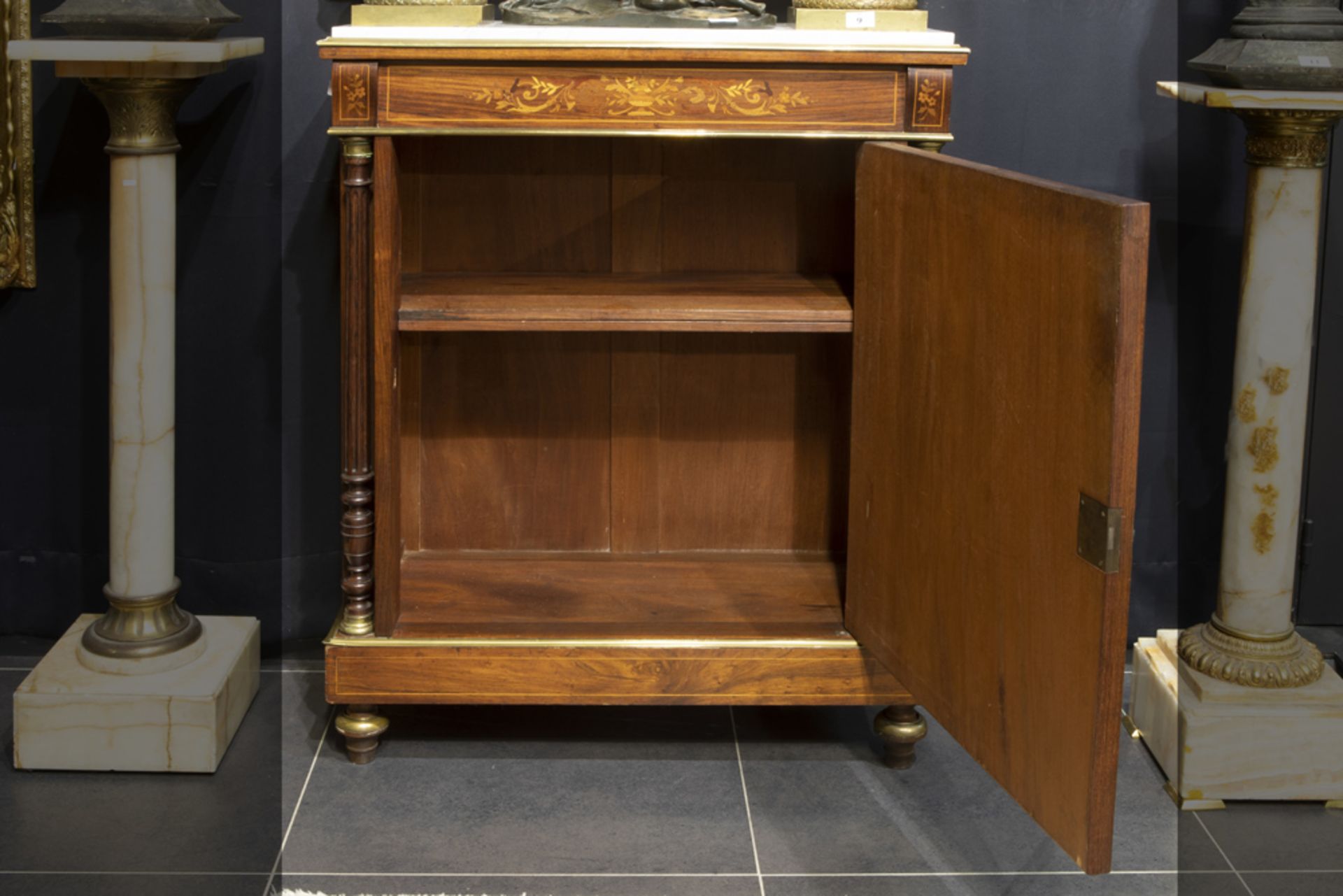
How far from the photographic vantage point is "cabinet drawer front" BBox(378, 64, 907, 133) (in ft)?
8.84

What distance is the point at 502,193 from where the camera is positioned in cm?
316

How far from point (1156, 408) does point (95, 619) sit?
2124mm

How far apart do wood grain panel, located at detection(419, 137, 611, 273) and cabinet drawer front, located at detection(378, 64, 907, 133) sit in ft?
1.37

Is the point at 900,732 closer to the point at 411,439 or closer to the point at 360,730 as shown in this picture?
the point at 360,730

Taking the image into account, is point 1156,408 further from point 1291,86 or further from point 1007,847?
point 1007,847

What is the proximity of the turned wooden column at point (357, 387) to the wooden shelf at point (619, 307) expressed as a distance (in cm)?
8

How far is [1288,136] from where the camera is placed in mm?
2768

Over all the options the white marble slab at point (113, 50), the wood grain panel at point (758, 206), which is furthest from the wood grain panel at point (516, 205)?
the white marble slab at point (113, 50)

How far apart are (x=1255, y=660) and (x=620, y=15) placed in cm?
156

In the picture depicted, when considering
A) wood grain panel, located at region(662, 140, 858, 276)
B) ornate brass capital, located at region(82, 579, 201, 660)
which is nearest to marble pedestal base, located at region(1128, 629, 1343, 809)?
wood grain panel, located at region(662, 140, 858, 276)

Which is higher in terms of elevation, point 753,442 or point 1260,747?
point 753,442

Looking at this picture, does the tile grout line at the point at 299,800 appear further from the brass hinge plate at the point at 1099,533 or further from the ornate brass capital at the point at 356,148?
the brass hinge plate at the point at 1099,533

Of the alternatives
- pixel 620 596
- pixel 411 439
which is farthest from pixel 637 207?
pixel 620 596

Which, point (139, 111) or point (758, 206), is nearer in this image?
point (139, 111)
